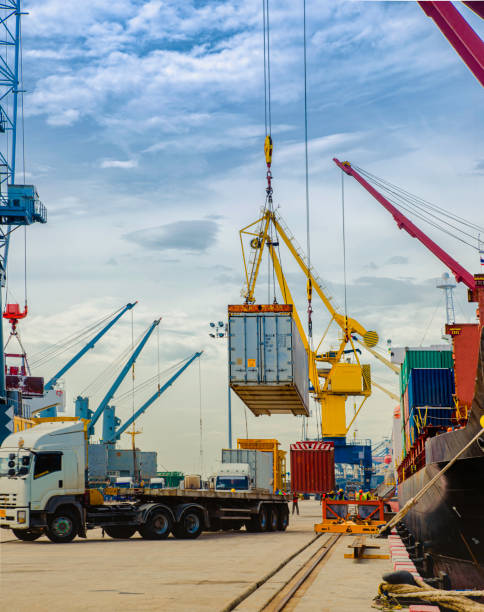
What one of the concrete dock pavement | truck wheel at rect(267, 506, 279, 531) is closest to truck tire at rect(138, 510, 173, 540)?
the concrete dock pavement

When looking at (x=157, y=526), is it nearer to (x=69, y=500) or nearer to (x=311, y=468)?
(x=69, y=500)

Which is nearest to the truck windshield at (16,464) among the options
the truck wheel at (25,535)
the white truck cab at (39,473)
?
the white truck cab at (39,473)

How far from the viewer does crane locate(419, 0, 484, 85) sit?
14914mm

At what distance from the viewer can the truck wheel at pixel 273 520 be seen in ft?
90.8

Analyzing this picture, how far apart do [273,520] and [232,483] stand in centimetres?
254

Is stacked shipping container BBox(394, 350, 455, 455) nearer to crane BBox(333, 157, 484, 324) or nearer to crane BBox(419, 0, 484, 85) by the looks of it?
crane BBox(333, 157, 484, 324)

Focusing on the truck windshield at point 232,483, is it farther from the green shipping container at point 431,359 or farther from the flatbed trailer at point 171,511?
the green shipping container at point 431,359

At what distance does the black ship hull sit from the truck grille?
12.1 m

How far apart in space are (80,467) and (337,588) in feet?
38.7

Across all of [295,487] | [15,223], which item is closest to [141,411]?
[15,223]

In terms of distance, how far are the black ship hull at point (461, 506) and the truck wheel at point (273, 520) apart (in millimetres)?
13656

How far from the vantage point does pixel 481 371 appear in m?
11.7

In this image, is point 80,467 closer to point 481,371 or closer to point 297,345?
point 297,345

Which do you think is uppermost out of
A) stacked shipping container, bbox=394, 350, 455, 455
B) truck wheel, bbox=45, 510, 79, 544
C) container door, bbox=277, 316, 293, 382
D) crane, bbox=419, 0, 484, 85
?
crane, bbox=419, 0, 484, 85
